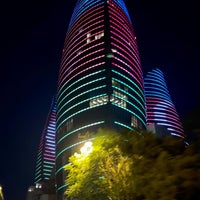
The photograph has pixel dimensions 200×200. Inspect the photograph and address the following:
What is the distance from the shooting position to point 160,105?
14775cm

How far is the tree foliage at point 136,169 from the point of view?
47.3 feet

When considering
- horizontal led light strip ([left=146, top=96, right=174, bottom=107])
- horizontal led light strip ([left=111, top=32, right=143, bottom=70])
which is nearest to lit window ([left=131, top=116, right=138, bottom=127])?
horizontal led light strip ([left=111, top=32, right=143, bottom=70])

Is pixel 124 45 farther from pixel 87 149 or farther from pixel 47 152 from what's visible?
pixel 47 152

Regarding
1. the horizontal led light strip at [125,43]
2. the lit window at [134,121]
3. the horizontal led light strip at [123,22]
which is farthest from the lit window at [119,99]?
the horizontal led light strip at [123,22]

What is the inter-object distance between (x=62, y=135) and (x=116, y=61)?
2820 cm

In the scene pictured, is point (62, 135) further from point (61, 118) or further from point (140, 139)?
point (140, 139)

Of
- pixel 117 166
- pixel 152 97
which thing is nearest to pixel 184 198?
pixel 117 166

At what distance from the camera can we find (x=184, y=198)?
14695mm

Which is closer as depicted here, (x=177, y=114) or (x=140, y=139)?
(x=140, y=139)

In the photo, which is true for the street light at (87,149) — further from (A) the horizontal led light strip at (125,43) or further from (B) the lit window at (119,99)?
(A) the horizontal led light strip at (125,43)

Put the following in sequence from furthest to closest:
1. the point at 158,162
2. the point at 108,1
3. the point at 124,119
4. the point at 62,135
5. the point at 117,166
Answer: the point at 108,1, the point at 62,135, the point at 124,119, the point at 117,166, the point at 158,162

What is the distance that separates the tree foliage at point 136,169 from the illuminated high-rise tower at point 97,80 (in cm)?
6500

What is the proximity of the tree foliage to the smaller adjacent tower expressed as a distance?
115 metres

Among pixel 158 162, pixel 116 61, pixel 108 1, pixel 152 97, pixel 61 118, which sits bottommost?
pixel 158 162
